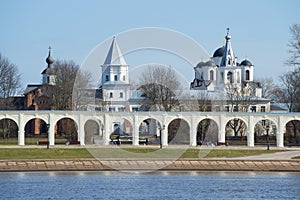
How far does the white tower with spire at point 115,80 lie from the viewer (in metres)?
107

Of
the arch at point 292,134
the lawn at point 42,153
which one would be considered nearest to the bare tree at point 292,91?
the arch at point 292,134

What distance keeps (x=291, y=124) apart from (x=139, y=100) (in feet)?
90.0

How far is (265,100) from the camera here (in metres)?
102

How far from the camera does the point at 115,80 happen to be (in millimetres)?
110938

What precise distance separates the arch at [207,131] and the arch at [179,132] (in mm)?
1205

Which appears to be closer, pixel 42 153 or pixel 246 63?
pixel 42 153

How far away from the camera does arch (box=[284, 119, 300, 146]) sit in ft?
236

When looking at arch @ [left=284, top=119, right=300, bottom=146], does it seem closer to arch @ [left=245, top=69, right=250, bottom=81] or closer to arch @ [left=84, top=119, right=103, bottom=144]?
arch @ [left=84, top=119, right=103, bottom=144]

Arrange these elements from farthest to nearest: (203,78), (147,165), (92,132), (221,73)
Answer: (203,78)
(221,73)
(92,132)
(147,165)

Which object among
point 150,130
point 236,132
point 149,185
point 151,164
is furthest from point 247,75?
point 149,185

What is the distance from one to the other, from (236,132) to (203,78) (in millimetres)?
31867

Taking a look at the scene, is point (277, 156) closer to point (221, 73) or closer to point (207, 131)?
point (207, 131)

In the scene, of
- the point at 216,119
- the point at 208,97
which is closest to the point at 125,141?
the point at 216,119

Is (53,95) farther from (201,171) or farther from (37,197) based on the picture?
(37,197)
